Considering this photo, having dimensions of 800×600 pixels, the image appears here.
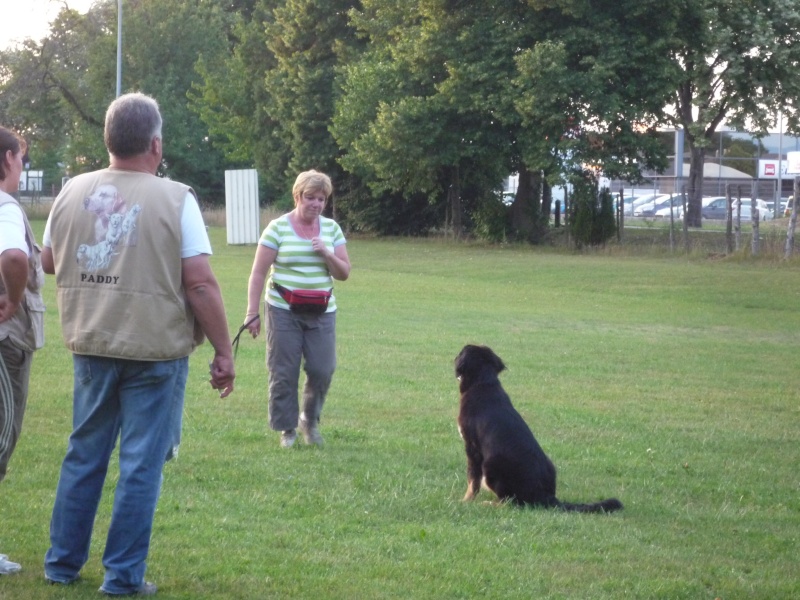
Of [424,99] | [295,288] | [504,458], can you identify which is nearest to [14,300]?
[504,458]

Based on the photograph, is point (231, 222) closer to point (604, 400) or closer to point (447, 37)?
point (447, 37)

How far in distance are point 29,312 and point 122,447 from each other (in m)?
0.78

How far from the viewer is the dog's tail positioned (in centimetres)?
634

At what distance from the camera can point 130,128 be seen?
4.45 metres

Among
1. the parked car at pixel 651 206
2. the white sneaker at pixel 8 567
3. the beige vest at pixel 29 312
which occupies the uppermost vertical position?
the parked car at pixel 651 206

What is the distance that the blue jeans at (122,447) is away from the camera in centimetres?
450

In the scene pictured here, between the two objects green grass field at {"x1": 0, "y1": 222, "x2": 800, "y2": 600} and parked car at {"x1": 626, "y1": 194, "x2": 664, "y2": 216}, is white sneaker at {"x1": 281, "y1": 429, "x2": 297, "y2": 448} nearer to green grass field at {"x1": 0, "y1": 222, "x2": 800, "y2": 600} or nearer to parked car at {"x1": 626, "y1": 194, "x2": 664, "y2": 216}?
green grass field at {"x1": 0, "y1": 222, "x2": 800, "y2": 600}

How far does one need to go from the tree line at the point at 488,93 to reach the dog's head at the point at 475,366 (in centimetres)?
2733

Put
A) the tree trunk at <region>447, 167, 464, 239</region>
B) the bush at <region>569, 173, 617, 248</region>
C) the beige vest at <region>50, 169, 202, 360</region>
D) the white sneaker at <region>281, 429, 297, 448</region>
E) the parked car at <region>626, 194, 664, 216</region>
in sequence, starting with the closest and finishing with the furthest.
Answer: the beige vest at <region>50, 169, 202, 360</region> < the white sneaker at <region>281, 429, 297, 448</region> < the bush at <region>569, 173, 617, 248</region> < the tree trunk at <region>447, 167, 464, 239</region> < the parked car at <region>626, 194, 664, 216</region>

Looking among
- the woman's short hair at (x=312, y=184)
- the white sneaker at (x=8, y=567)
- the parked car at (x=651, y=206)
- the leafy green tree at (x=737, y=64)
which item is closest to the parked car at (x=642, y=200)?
the parked car at (x=651, y=206)

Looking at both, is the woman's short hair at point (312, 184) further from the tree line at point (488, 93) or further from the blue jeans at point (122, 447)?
the tree line at point (488, 93)

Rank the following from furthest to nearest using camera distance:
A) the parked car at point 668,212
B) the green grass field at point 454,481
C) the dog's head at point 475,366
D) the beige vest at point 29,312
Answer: the parked car at point 668,212 → the dog's head at point 475,366 → the green grass field at point 454,481 → the beige vest at point 29,312

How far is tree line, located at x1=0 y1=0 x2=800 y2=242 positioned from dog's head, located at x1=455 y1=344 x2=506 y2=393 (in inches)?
1076

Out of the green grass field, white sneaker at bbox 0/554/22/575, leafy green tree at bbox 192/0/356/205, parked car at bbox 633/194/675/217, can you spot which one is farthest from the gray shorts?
parked car at bbox 633/194/675/217
